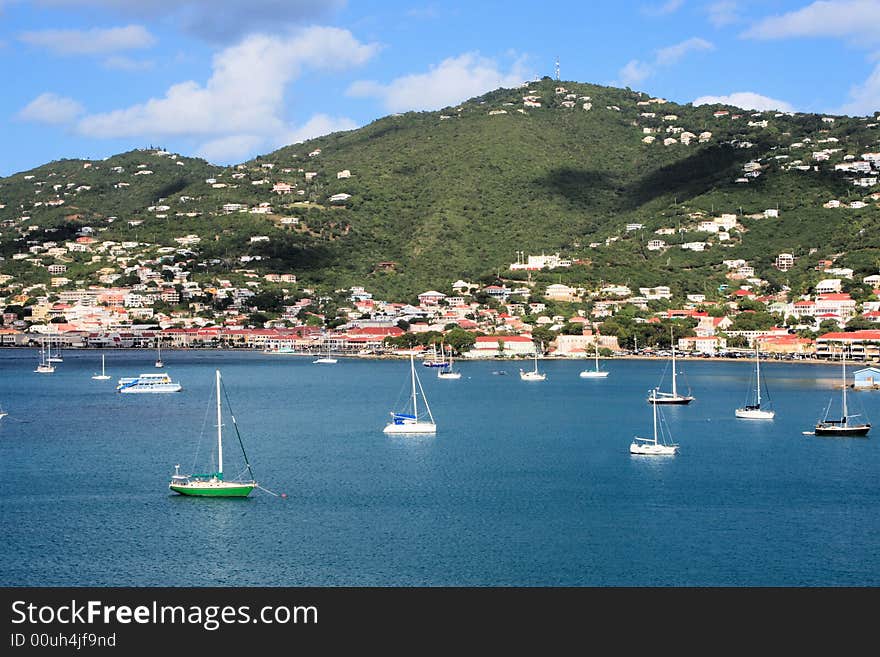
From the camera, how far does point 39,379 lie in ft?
226

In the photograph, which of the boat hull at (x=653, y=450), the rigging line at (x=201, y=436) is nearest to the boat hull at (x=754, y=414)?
the boat hull at (x=653, y=450)

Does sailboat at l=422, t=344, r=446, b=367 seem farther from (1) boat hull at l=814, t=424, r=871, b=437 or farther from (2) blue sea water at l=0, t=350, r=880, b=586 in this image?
(1) boat hull at l=814, t=424, r=871, b=437

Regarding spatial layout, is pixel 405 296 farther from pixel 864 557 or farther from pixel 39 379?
pixel 864 557

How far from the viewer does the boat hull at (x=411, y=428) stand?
128 feet

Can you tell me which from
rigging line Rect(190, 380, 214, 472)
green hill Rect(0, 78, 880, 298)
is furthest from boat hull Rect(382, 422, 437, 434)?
green hill Rect(0, 78, 880, 298)

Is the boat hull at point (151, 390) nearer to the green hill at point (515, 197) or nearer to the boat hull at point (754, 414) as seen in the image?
the boat hull at point (754, 414)

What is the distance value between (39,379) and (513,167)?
290 ft

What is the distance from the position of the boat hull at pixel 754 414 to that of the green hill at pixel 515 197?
198 feet

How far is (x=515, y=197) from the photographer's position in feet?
464

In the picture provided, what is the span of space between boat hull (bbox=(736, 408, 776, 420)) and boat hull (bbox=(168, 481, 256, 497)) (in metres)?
23.9

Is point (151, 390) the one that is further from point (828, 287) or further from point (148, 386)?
point (828, 287)

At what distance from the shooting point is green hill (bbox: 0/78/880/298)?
117062mm

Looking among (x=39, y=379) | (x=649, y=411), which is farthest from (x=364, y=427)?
(x=39, y=379)

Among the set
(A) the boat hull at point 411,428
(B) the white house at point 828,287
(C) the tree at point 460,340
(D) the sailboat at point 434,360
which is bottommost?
(A) the boat hull at point 411,428
